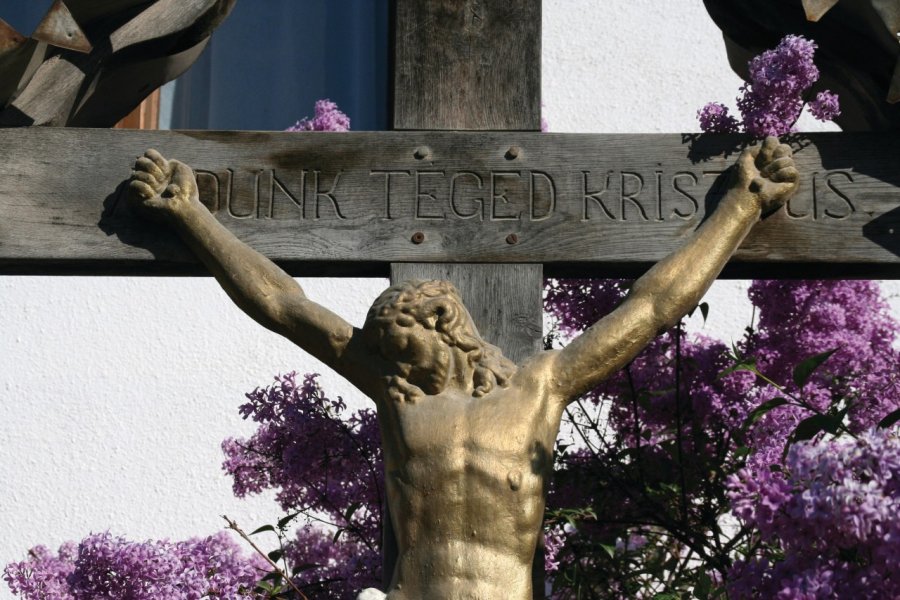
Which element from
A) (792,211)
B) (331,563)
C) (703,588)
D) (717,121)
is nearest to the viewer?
(703,588)

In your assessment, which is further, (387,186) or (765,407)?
(387,186)

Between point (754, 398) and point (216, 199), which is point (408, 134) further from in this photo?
point (754, 398)

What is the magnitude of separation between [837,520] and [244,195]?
1330 millimetres

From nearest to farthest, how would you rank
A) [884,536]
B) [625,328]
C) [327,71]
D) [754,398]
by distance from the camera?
[884,536] < [625,328] < [754,398] < [327,71]

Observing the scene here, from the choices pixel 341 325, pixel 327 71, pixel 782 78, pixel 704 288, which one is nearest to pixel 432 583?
pixel 341 325

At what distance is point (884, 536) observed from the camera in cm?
216

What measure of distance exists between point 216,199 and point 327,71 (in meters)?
1.56

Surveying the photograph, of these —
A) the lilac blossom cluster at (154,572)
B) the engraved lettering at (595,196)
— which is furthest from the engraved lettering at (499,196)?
the lilac blossom cluster at (154,572)

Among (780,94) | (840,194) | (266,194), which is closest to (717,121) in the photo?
(780,94)

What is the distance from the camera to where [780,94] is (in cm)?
305

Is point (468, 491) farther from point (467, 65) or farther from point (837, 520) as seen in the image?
point (467, 65)

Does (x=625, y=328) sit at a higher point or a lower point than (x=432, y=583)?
higher

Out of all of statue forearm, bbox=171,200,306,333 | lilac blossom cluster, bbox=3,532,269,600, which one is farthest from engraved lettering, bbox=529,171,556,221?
lilac blossom cluster, bbox=3,532,269,600

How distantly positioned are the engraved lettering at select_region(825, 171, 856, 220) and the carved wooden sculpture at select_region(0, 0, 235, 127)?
117 centimetres
